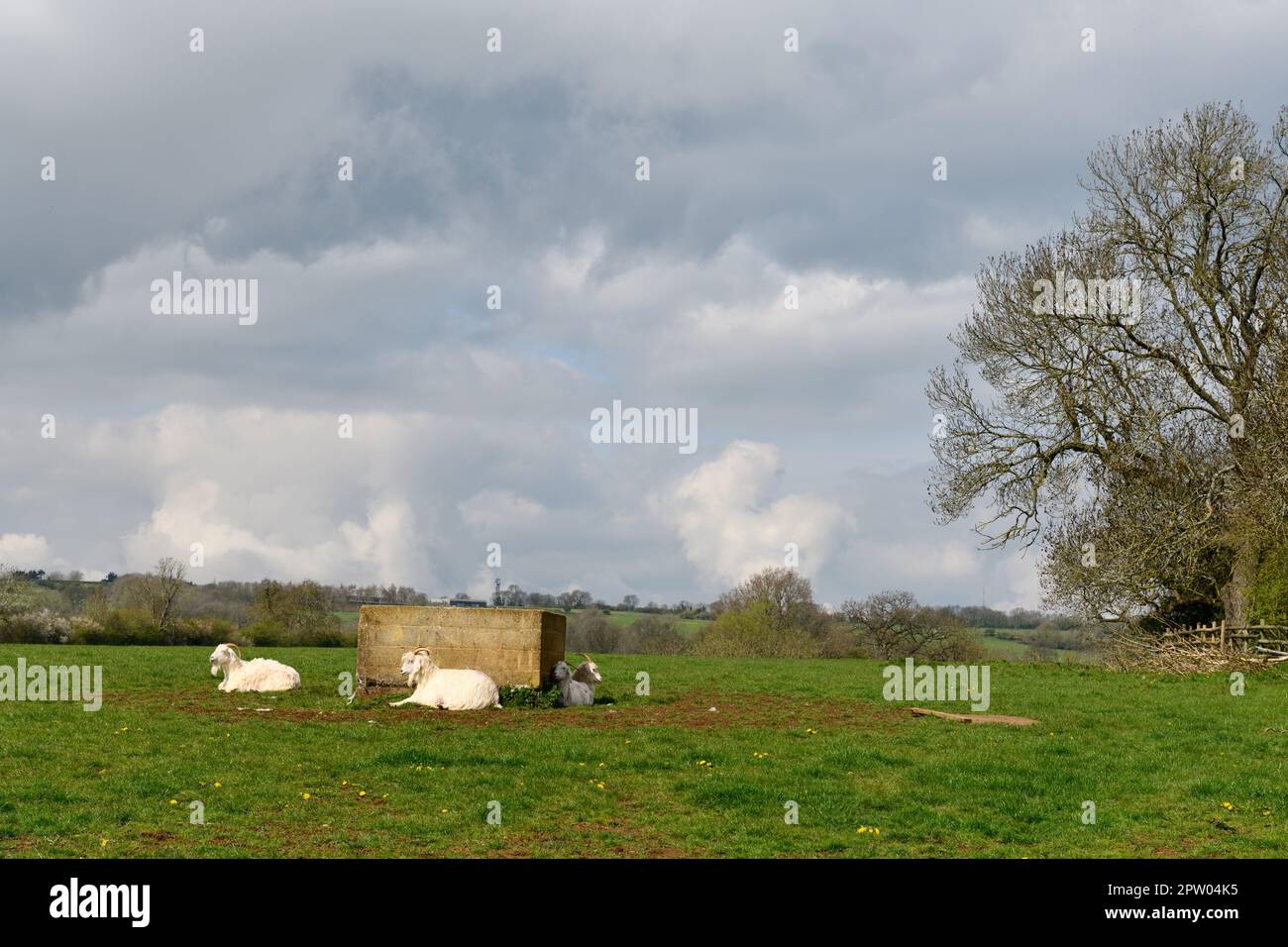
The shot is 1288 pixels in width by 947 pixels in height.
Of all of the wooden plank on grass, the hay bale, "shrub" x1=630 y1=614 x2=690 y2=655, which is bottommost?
"shrub" x1=630 y1=614 x2=690 y2=655

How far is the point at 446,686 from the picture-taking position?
20312 millimetres

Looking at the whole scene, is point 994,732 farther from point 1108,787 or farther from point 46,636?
point 46,636

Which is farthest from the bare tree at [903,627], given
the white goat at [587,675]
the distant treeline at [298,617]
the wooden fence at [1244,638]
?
the white goat at [587,675]

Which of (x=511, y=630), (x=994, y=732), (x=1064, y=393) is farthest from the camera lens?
(x=1064, y=393)

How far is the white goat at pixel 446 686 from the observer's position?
2016 cm

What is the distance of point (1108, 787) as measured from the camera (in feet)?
43.5

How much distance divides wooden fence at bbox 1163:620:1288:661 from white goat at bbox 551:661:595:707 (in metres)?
22.8

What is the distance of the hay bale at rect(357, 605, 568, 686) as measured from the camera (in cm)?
2139

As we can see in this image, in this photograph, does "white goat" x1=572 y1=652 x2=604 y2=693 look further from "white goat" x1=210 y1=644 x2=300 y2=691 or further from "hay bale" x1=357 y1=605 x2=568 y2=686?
"white goat" x1=210 y1=644 x2=300 y2=691

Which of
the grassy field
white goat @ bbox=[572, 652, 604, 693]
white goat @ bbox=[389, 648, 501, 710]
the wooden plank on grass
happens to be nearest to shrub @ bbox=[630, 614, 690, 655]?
white goat @ bbox=[572, 652, 604, 693]

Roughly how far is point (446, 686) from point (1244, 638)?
A: 2721cm

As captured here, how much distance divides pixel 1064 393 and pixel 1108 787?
27526 millimetres

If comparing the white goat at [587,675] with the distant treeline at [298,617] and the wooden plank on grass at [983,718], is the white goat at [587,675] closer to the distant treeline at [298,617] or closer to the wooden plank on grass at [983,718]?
the wooden plank on grass at [983,718]

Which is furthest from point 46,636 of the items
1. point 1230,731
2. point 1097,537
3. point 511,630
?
point 1230,731
